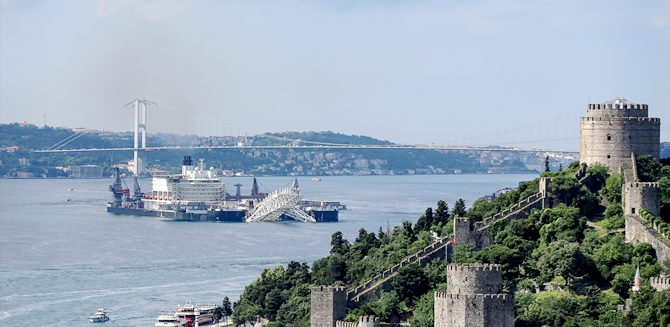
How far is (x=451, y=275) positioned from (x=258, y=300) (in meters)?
14.8

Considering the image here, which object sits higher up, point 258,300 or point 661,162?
point 661,162

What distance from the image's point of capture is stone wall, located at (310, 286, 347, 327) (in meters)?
30.3

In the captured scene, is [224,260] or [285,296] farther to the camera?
[224,260]

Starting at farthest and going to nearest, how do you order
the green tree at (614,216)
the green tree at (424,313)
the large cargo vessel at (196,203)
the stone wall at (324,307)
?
the large cargo vessel at (196,203) → the green tree at (614,216) → the stone wall at (324,307) → the green tree at (424,313)

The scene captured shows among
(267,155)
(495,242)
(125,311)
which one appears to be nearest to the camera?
(495,242)

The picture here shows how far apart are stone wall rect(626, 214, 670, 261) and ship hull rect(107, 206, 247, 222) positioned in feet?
224

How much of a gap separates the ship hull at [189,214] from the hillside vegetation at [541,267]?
5972cm

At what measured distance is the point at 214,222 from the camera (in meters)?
97.2

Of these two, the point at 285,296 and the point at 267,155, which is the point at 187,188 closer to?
the point at 267,155

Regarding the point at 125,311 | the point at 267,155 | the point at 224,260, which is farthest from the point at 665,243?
the point at 267,155

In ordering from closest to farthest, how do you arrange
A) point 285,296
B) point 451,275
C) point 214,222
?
point 451,275, point 285,296, point 214,222

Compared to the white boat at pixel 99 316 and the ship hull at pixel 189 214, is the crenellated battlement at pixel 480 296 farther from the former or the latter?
the ship hull at pixel 189 214

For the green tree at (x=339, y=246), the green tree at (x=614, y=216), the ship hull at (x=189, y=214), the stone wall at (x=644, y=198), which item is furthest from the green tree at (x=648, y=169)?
the ship hull at (x=189, y=214)

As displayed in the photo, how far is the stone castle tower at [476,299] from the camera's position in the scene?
2477cm
